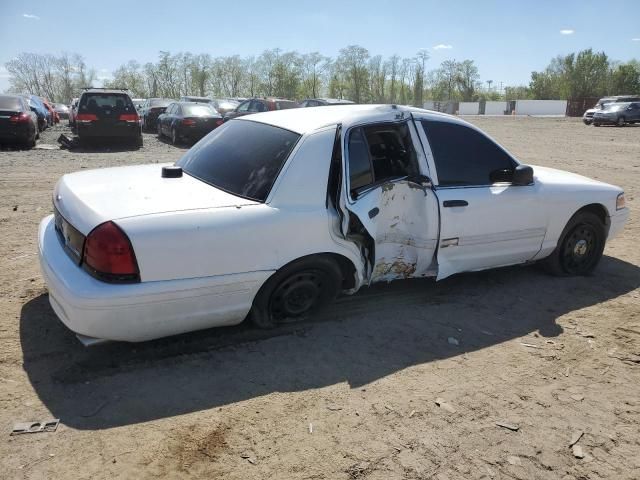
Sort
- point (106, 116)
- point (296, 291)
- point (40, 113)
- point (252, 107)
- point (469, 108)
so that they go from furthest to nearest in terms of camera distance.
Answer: point (469, 108) → point (252, 107) → point (40, 113) → point (106, 116) → point (296, 291)

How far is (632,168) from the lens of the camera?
13508mm

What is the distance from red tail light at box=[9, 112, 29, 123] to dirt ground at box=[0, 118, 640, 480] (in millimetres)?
11300

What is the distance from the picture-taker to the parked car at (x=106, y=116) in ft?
49.8

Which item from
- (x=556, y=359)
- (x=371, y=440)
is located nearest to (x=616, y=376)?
(x=556, y=359)

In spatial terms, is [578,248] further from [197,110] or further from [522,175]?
[197,110]

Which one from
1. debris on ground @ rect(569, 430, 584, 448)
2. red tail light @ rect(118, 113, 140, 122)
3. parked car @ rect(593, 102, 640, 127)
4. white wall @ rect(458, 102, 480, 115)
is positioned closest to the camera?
debris on ground @ rect(569, 430, 584, 448)

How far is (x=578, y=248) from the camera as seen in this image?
17.0 feet

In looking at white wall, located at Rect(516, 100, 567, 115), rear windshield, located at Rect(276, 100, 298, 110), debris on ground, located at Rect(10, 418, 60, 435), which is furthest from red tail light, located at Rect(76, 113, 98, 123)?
white wall, located at Rect(516, 100, 567, 115)

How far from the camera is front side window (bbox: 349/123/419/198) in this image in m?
3.88

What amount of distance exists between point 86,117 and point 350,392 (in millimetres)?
14707

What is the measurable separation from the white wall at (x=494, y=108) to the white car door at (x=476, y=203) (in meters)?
71.9

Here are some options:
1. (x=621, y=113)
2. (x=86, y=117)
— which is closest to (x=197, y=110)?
(x=86, y=117)

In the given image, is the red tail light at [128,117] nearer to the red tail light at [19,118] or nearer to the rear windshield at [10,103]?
the red tail light at [19,118]

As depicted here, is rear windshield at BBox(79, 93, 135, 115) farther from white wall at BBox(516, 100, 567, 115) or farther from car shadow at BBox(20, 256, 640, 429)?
white wall at BBox(516, 100, 567, 115)
